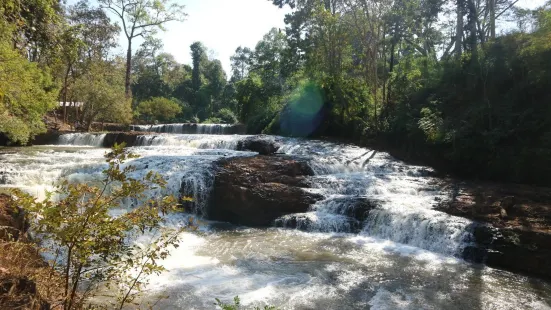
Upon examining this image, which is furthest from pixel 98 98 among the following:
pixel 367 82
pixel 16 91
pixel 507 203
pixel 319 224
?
pixel 507 203

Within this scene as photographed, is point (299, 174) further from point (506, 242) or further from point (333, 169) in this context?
point (506, 242)

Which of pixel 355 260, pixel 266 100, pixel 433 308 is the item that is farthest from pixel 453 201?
pixel 266 100

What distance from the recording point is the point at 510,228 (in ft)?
23.3

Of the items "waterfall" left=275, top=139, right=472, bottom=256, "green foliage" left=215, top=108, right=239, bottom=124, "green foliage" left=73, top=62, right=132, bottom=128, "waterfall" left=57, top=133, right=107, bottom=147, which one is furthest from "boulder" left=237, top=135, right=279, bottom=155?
"green foliage" left=215, top=108, right=239, bottom=124

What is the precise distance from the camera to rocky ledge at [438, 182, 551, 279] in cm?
652

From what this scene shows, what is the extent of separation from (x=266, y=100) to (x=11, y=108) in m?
18.3

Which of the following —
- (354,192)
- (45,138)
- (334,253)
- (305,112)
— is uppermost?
(305,112)

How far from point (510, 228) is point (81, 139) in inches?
757

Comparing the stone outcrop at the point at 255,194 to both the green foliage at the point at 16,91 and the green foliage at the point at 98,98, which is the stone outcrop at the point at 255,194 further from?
the green foliage at the point at 98,98

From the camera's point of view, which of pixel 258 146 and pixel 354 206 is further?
pixel 258 146

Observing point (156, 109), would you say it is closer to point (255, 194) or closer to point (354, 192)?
point (255, 194)

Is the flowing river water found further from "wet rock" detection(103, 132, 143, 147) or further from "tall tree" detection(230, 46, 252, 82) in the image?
"tall tree" detection(230, 46, 252, 82)

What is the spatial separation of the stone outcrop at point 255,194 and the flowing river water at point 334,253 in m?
0.32

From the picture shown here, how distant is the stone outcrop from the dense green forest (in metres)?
4.75
